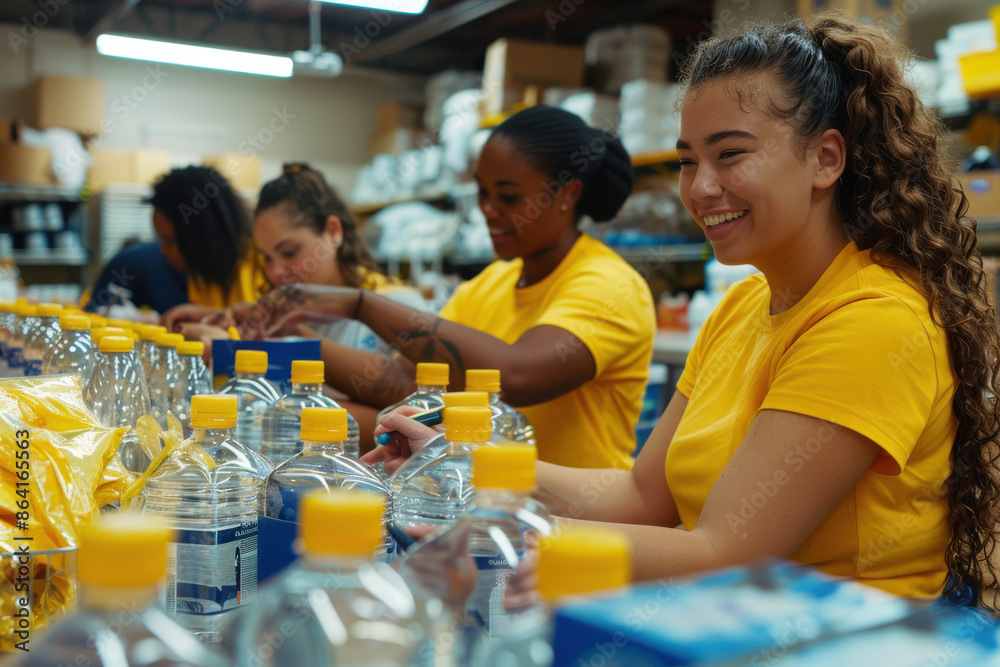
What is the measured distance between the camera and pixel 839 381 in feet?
3.37

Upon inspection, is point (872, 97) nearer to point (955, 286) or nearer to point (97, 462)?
point (955, 286)

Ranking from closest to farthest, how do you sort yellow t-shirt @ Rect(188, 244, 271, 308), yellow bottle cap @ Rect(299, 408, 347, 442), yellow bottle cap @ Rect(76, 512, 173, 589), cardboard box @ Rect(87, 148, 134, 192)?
yellow bottle cap @ Rect(76, 512, 173, 589)
yellow bottle cap @ Rect(299, 408, 347, 442)
yellow t-shirt @ Rect(188, 244, 271, 308)
cardboard box @ Rect(87, 148, 134, 192)

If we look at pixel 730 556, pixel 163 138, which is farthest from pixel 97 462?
pixel 163 138

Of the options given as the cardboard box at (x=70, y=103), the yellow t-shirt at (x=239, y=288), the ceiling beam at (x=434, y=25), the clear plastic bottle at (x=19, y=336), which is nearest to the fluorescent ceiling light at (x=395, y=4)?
the yellow t-shirt at (x=239, y=288)

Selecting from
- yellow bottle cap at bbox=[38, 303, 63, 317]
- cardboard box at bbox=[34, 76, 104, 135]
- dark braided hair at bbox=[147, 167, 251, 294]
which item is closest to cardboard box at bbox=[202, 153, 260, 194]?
cardboard box at bbox=[34, 76, 104, 135]

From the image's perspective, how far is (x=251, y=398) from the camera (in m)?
1.53

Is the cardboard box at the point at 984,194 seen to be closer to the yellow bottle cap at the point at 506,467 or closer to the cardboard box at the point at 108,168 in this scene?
the yellow bottle cap at the point at 506,467

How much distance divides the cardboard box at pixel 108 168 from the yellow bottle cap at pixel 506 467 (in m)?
7.82

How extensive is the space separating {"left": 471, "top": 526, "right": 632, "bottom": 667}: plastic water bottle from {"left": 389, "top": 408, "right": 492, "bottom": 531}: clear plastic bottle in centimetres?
50

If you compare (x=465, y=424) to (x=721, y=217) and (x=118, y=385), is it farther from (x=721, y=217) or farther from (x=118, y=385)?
(x=118, y=385)

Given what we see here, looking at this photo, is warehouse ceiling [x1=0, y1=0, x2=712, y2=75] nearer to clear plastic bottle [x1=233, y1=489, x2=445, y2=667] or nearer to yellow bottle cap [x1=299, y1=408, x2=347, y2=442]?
yellow bottle cap [x1=299, y1=408, x2=347, y2=442]

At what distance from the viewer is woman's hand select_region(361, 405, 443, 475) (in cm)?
119

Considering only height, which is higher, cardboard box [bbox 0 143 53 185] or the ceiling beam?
the ceiling beam

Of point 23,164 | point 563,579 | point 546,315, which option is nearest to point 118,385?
point 546,315
